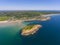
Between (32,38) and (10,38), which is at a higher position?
(32,38)

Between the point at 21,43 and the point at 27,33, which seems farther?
the point at 27,33

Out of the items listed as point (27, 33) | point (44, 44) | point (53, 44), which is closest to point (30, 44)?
point (44, 44)

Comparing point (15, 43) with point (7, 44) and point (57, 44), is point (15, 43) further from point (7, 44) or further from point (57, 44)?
point (57, 44)

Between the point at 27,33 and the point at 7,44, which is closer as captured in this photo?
the point at 7,44

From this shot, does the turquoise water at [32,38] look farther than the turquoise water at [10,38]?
No

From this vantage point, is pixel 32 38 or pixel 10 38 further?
pixel 10 38

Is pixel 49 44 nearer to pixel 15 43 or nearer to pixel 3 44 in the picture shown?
pixel 15 43

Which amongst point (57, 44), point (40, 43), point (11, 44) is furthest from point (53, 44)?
point (11, 44)

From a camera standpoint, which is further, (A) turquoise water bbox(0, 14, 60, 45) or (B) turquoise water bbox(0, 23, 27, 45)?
(B) turquoise water bbox(0, 23, 27, 45)

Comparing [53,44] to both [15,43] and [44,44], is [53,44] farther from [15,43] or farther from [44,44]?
[15,43]
